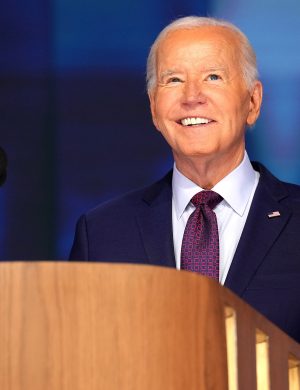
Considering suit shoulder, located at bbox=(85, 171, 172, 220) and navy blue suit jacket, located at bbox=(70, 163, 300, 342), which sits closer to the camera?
navy blue suit jacket, located at bbox=(70, 163, 300, 342)

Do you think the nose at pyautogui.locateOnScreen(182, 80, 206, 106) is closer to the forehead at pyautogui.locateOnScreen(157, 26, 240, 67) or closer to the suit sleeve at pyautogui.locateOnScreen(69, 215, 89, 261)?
the forehead at pyautogui.locateOnScreen(157, 26, 240, 67)

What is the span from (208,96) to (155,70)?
0.17 m

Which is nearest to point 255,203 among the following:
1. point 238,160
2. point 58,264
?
point 238,160

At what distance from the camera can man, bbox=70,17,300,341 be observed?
2.39 metres

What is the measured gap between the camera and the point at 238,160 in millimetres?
2533

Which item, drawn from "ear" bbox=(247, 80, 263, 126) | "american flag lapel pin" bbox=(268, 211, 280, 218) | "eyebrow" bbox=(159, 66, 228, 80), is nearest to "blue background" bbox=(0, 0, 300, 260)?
"ear" bbox=(247, 80, 263, 126)

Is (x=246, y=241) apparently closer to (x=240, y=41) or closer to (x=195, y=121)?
(x=195, y=121)

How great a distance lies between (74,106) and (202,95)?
2.18 feet

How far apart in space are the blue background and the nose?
548 millimetres

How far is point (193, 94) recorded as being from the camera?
8.15 ft

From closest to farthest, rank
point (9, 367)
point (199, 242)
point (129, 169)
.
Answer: point (9, 367) < point (199, 242) < point (129, 169)

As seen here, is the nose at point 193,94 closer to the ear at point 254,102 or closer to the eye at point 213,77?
the eye at point 213,77

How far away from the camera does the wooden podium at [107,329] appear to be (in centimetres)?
136

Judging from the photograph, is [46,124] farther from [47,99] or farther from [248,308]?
[248,308]
